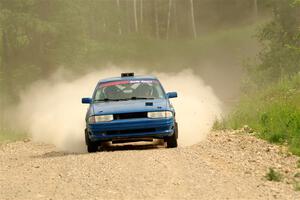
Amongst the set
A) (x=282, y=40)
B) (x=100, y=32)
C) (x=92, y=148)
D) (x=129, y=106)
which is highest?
(x=100, y=32)

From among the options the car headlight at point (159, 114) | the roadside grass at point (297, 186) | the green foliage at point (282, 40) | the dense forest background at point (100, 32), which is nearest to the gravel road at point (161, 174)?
the roadside grass at point (297, 186)

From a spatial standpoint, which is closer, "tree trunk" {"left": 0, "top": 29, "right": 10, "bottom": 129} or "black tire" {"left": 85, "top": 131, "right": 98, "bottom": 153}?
"black tire" {"left": 85, "top": 131, "right": 98, "bottom": 153}

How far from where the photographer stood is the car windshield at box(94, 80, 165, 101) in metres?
15.4

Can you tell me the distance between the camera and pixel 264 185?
30.8 ft

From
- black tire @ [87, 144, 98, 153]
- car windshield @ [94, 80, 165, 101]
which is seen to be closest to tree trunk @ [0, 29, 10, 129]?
car windshield @ [94, 80, 165, 101]

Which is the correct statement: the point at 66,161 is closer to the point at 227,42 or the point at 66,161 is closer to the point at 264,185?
the point at 264,185

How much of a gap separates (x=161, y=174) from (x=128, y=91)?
537 cm

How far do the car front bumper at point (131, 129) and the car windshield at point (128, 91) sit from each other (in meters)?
1.41

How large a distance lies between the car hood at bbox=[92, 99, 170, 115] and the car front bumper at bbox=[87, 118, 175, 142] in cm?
23

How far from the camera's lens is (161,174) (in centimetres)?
1043

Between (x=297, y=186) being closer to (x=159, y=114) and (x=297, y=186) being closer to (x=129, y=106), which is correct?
(x=159, y=114)

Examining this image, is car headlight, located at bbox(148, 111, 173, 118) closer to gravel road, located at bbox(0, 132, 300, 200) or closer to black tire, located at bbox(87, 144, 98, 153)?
gravel road, located at bbox(0, 132, 300, 200)

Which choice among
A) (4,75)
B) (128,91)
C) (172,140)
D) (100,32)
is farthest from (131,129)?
(100,32)

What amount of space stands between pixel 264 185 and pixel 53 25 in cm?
3278
